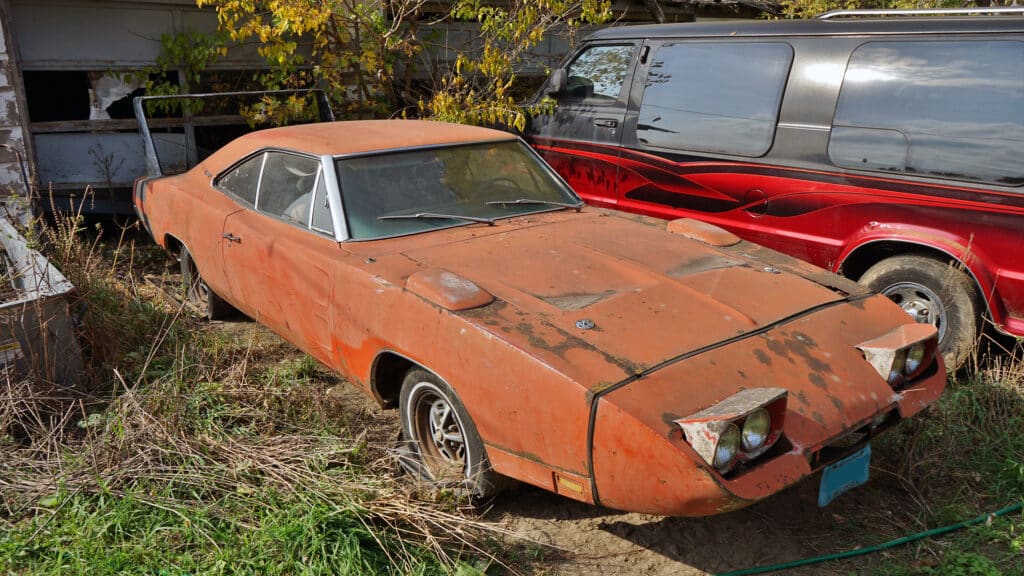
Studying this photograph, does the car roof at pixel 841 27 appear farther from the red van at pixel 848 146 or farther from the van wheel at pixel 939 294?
the van wheel at pixel 939 294

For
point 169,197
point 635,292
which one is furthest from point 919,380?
point 169,197

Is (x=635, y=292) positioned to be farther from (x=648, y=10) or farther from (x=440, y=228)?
(x=648, y=10)

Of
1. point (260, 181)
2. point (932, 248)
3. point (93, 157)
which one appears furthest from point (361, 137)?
point (93, 157)

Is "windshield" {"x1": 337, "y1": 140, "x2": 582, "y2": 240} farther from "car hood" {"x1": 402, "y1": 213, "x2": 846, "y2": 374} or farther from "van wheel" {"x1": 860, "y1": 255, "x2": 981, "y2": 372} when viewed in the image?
"van wheel" {"x1": 860, "y1": 255, "x2": 981, "y2": 372}

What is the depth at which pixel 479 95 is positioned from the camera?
7094 millimetres

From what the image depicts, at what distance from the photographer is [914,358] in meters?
3.28

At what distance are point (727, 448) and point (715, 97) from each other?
3.20 m

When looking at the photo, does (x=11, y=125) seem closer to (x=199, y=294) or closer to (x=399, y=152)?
(x=199, y=294)

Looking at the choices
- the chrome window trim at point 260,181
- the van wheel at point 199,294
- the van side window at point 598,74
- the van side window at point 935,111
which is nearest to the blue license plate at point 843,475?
the van side window at point 935,111

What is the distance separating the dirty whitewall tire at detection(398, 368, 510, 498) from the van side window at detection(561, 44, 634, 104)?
3.16 m

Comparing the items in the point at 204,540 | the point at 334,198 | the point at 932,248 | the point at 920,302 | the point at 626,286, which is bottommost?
the point at 204,540

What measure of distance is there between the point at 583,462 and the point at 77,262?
12.8 feet

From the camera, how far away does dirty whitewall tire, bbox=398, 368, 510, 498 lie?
3.16 m

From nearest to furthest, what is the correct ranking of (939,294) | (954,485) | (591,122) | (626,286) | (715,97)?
(626,286)
(954,485)
(939,294)
(715,97)
(591,122)
